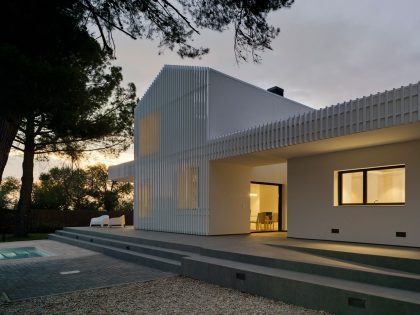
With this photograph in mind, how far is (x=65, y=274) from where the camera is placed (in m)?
8.42

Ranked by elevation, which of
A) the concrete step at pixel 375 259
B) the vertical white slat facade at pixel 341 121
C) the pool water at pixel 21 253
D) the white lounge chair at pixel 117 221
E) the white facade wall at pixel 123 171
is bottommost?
the pool water at pixel 21 253

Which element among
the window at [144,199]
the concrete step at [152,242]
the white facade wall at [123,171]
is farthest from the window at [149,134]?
the concrete step at [152,242]

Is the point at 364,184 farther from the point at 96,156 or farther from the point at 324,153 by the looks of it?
the point at 96,156

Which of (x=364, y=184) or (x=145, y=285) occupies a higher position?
(x=364, y=184)

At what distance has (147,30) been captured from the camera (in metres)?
7.57

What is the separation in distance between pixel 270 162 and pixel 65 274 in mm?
6927

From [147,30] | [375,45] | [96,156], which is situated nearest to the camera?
[147,30]

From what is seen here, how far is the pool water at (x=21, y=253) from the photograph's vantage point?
39.8 feet

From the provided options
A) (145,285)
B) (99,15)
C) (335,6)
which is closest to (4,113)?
(99,15)

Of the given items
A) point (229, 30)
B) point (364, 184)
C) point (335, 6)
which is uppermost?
point (335, 6)

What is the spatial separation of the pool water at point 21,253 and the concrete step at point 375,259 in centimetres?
864

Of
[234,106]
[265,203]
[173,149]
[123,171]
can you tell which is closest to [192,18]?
[234,106]

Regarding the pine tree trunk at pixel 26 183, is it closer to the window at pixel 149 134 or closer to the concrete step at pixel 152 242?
the concrete step at pixel 152 242

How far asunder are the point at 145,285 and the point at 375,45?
11.8 meters
